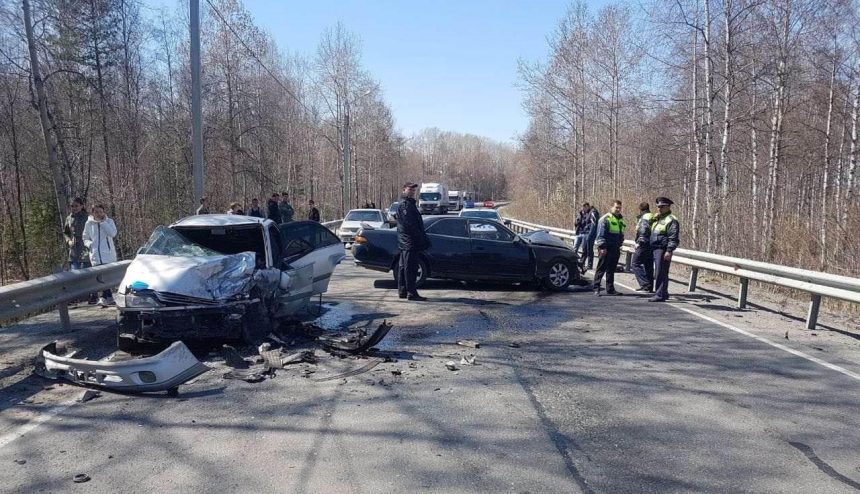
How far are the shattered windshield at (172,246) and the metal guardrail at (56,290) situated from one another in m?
1.01

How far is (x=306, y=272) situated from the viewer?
28.4ft

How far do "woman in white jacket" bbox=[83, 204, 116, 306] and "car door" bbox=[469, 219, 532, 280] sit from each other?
21.4 ft

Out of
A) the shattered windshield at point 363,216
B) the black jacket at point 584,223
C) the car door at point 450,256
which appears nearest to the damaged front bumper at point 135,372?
the car door at point 450,256

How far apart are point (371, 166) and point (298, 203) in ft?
59.9

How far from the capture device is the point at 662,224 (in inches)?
430

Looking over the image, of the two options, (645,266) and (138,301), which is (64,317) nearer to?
(138,301)

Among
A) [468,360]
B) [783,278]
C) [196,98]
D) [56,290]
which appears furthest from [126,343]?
→ [783,278]

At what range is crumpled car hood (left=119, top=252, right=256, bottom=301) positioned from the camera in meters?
6.52

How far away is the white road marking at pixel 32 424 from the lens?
14.0ft

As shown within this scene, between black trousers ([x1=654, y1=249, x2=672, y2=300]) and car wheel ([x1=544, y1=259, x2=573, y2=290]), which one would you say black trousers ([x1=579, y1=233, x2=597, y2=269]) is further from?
black trousers ([x1=654, y1=249, x2=672, y2=300])

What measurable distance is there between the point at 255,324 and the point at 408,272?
13.1ft

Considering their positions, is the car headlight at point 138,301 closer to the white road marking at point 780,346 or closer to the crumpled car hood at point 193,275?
the crumpled car hood at point 193,275

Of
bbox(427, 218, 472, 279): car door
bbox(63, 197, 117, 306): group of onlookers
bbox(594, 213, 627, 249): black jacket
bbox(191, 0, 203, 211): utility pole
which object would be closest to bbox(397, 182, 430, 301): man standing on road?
bbox(427, 218, 472, 279): car door

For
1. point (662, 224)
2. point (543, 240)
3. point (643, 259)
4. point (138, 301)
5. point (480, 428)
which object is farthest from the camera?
point (543, 240)
